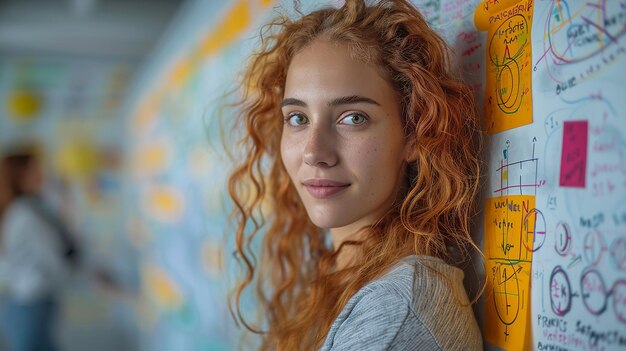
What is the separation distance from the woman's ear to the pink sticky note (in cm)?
32

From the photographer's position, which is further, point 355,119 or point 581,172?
point 355,119

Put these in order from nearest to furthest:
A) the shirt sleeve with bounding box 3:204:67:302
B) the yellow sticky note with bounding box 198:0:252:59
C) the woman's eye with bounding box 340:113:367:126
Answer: the woman's eye with bounding box 340:113:367:126, the yellow sticky note with bounding box 198:0:252:59, the shirt sleeve with bounding box 3:204:67:302

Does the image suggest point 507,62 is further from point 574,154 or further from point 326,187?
point 326,187

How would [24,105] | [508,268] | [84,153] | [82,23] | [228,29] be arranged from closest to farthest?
[508,268] → [228,29] → [82,23] → [24,105] → [84,153]

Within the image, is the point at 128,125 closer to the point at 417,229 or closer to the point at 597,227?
the point at 417,229

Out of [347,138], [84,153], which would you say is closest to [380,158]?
[347,138]

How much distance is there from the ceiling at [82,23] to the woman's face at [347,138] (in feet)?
11.8

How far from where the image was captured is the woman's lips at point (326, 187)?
45.1 inches

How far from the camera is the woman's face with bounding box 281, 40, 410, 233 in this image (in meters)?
1.12

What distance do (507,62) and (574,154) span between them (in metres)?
0.25

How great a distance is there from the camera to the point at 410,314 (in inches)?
36.3

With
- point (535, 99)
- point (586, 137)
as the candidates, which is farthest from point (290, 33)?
point (586, 137)

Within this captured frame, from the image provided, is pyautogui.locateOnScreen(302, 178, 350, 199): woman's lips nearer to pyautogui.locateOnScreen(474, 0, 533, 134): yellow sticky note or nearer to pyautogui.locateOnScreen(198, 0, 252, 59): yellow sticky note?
pyautogui.locateOnScreen(474, 0, 533, 134): yellow sticky note

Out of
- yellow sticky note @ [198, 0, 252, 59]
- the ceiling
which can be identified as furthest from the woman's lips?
the ceiling
